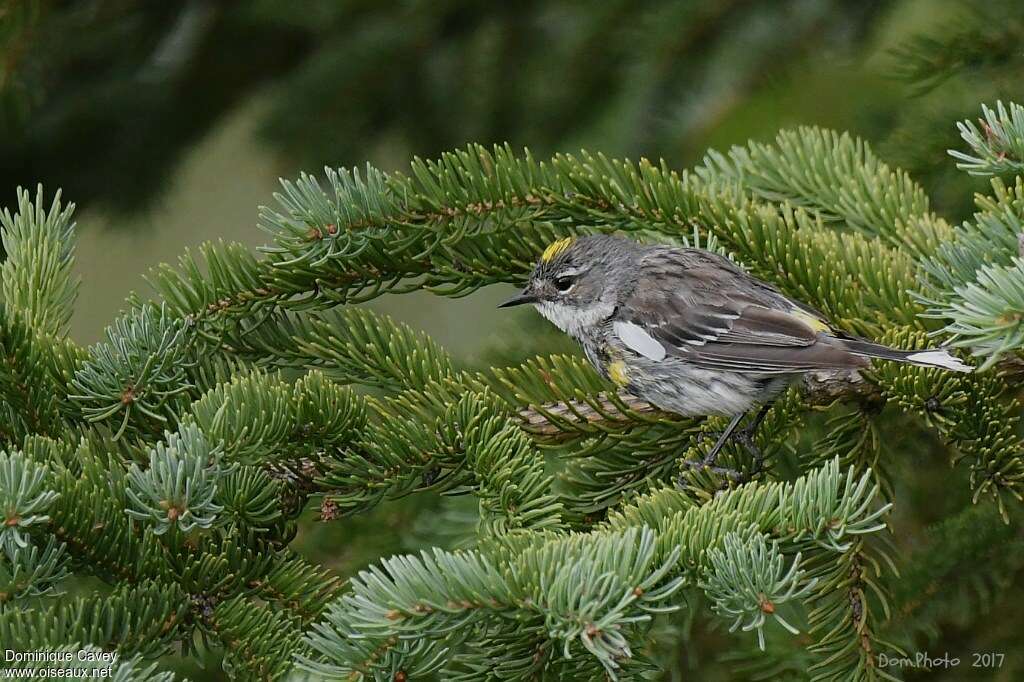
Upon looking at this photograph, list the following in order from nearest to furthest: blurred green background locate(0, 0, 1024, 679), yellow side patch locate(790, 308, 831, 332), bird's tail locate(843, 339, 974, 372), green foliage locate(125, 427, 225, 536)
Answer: green foliage locate(125, 427, 225, 536) < bird's tail locate(843, 339, 974, 372) < yellow side patch locate(790, 308, 831, 332) < blurred green background locate(0, 0, 1024, 679)

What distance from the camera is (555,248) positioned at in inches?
134

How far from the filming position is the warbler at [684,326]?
3.24 meters

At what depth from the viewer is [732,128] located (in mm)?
5172

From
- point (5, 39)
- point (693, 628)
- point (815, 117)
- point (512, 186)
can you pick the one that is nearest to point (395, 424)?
point (512, 186)

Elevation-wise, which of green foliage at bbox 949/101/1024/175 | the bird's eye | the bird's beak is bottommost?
green foliage at bbox 949/101/1024/175

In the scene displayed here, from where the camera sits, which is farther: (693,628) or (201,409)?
(693,628)

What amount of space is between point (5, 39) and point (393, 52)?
1708 mm

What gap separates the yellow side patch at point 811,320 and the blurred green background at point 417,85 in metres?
1.19

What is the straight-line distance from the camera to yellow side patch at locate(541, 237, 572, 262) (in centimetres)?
339

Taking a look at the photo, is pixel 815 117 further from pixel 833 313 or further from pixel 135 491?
pixel 135 491

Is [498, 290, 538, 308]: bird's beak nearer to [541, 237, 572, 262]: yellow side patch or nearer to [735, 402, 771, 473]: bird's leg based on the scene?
[541, 237, 572, 262]: yellow side patch

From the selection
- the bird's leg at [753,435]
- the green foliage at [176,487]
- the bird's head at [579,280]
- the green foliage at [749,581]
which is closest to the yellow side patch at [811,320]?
the bird's leg at [753,435]

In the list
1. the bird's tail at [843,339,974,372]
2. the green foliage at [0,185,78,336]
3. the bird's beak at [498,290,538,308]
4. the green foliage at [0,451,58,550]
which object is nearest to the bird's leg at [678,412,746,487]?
the bird's tail at [843,339,974,372]

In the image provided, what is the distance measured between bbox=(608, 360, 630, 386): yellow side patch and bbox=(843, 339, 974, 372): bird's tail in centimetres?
73
